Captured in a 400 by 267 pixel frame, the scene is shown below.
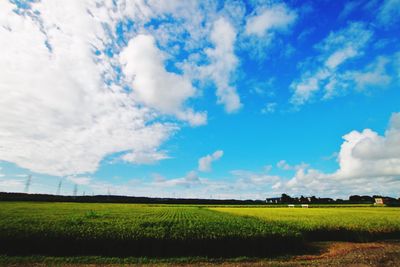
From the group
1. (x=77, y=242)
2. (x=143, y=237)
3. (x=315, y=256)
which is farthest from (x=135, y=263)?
(x=315, y=256)

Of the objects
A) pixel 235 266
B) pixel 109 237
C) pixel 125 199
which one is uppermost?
pixel 125 199

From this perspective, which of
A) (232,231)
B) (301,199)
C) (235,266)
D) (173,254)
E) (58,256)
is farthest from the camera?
(301,199)

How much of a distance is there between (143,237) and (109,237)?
225 centimetres

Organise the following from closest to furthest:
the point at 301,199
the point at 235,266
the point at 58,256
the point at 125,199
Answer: the point at 235,266 → the point at 58,256 → the point at 125,199 → the point at 301,199

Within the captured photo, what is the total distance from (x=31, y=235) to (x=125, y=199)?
140 m

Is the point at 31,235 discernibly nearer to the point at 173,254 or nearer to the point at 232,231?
the point at 173,254

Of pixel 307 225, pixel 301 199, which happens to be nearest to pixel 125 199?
pixel 301 199

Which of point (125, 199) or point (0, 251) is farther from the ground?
point (125, 199)

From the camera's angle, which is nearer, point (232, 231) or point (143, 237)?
point (143, 237)

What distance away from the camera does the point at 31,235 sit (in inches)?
700

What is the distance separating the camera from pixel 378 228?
2566cm

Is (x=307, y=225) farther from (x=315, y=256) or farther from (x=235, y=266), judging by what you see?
(x=235, y=266)

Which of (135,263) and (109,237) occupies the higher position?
(109,237)

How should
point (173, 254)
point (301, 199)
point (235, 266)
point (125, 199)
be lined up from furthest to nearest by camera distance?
point (301, 199) → point (125, 199) → point (173, 254) → point (235, 266)
